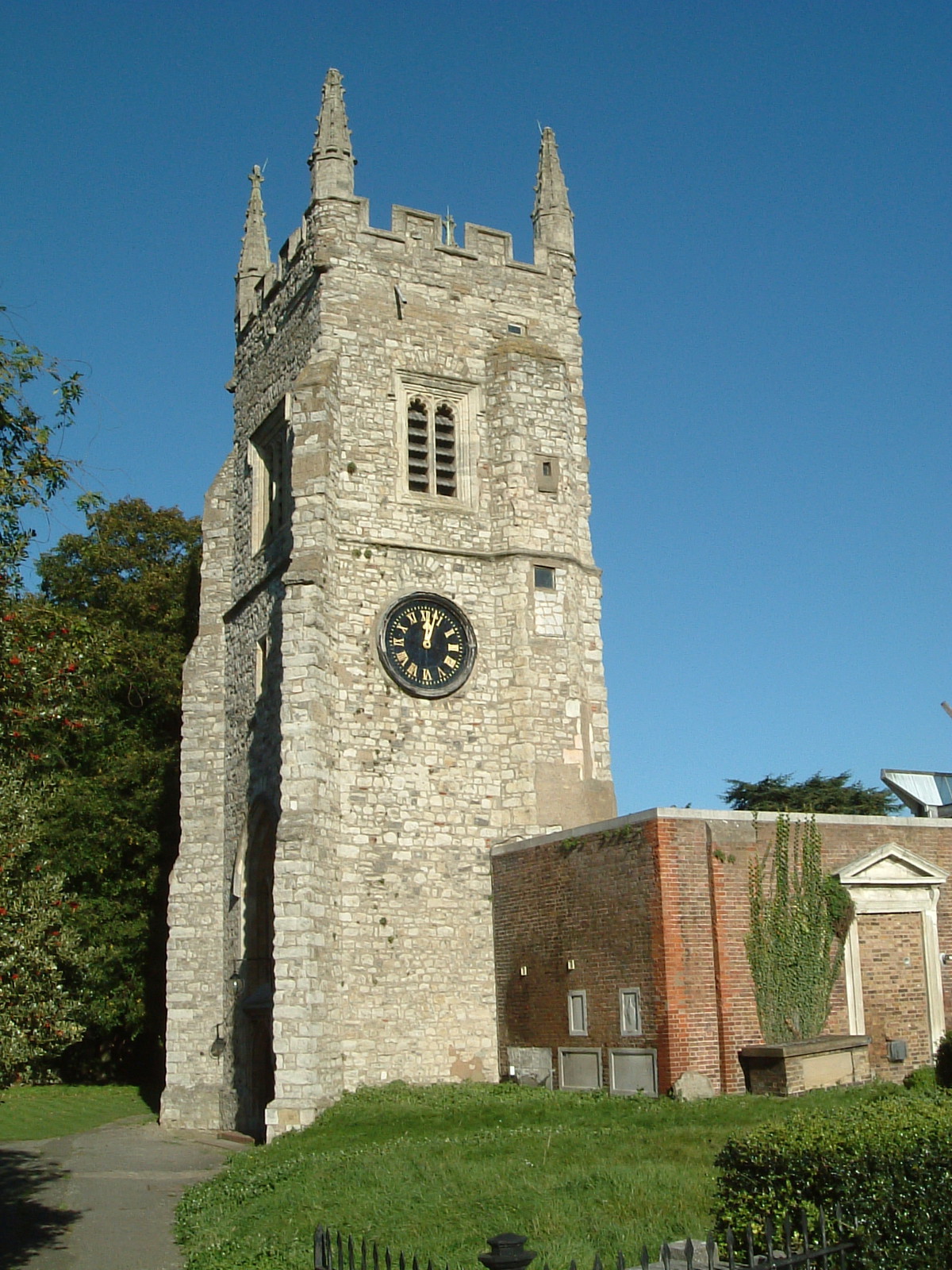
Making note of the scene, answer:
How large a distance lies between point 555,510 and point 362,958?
905cm

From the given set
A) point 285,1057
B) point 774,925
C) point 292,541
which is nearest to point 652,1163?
point 774,925

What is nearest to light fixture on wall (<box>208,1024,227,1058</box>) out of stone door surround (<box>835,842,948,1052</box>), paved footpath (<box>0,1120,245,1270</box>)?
paved footpath (<box>0,1120,245,1270</box>)

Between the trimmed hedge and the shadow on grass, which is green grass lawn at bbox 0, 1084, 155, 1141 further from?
the trimmed hedge

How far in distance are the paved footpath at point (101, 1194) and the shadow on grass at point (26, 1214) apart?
0.03ft

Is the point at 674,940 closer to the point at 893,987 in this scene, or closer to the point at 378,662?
the point at 893,987

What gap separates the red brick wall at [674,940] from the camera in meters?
18.2

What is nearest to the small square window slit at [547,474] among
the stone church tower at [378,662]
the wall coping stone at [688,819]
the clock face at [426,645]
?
the stone church tower at [378,662]

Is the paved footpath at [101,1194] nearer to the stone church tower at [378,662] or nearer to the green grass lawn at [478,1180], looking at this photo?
the green grass lawn at [478,1180]

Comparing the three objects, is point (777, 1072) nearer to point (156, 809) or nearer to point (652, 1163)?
point (652, 1163)

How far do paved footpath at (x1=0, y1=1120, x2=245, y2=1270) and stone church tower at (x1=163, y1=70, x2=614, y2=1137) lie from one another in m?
1.68

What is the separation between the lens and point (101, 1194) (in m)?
17.2

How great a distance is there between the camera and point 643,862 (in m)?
18.8

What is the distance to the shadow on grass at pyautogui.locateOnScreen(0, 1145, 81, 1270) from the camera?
13.8m

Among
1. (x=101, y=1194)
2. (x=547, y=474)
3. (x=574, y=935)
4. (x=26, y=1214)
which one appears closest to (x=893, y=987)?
(x=574, y=935)
